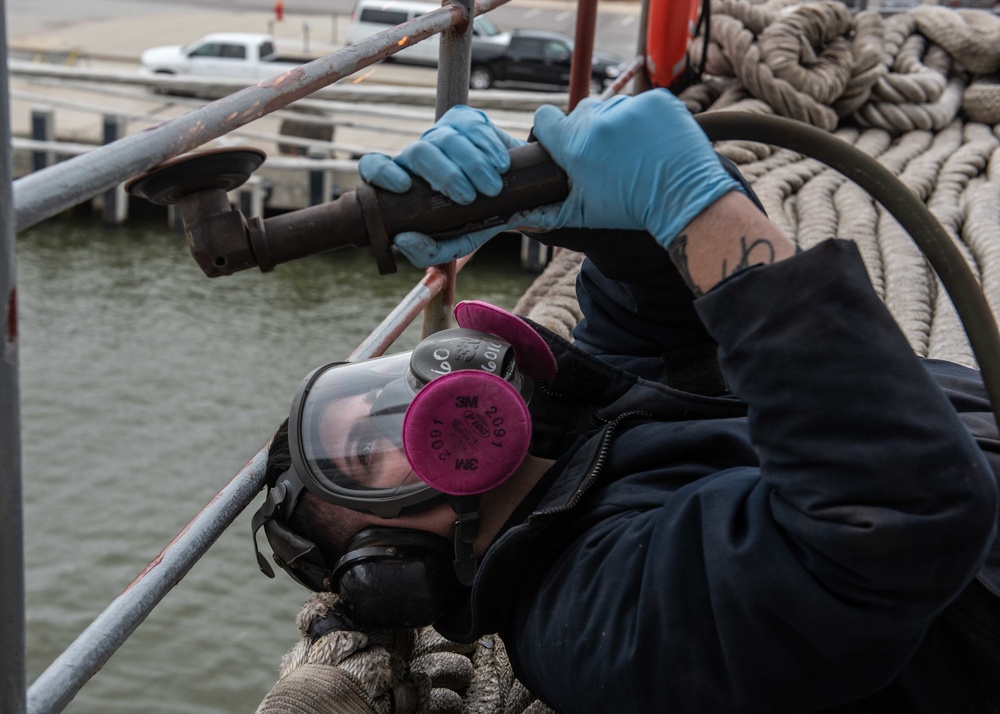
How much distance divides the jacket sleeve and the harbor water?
14.4ft

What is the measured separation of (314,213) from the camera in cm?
121

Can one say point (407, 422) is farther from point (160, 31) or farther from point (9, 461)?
point (160, 31)

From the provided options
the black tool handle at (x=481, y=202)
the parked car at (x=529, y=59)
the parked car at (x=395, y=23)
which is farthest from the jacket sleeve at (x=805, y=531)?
the parked car at (x=395, y=23)

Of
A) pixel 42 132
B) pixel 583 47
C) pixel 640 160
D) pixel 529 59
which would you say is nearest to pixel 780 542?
pixel 640 160

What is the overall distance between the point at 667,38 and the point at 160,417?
4.62 m

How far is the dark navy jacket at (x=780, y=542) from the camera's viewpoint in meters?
1.01

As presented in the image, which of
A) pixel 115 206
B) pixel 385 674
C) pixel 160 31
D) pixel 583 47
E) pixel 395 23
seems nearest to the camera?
pixel 385 674

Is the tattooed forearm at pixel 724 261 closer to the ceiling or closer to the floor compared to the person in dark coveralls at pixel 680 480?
closer to the ceiling

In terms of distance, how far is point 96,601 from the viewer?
574cm

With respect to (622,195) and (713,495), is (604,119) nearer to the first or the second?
(622,195)

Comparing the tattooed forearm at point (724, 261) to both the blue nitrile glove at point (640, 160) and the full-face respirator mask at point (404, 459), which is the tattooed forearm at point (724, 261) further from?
the full-face respirator mask at point (404, 459)

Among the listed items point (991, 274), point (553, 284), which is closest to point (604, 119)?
point (553, 284)

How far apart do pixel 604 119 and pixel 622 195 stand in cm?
9

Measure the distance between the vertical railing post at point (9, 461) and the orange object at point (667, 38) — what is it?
3875mm
